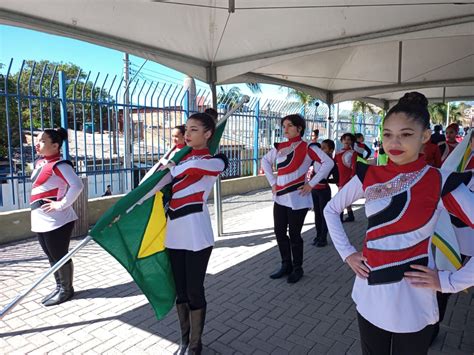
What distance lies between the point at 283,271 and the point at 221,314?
3.74 feet

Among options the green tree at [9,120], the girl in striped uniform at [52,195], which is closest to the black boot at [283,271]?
the girl in striped uniform at [52,195]

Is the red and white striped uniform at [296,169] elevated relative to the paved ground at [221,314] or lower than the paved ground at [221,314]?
elevated

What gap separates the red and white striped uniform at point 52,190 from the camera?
3465 millimetres

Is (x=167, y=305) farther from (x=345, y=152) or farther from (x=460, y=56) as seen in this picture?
(x=460, y=56)

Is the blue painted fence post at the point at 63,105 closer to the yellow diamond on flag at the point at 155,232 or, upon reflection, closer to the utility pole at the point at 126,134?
the utility pole at the point at 126,134

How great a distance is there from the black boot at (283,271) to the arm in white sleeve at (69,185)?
93.3 inches

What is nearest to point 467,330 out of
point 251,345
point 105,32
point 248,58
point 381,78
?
point 251,345

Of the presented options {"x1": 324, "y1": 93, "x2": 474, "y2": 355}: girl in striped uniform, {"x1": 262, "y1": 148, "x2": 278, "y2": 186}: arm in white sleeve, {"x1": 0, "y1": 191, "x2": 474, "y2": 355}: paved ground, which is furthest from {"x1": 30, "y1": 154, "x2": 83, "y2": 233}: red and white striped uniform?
{"x1": 324, "y1": 93, "x2": 474, "y2": 355}: girl in striped uniform

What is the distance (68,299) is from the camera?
3.72m

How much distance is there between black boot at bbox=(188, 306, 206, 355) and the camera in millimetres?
2564

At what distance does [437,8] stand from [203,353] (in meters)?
3.97

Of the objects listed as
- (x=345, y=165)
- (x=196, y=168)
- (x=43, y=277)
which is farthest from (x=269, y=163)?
(x=43, y=277)

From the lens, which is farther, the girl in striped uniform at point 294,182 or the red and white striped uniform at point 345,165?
the red and white striped uniform at point 345,165

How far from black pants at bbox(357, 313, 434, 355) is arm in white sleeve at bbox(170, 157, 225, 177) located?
1.33m
